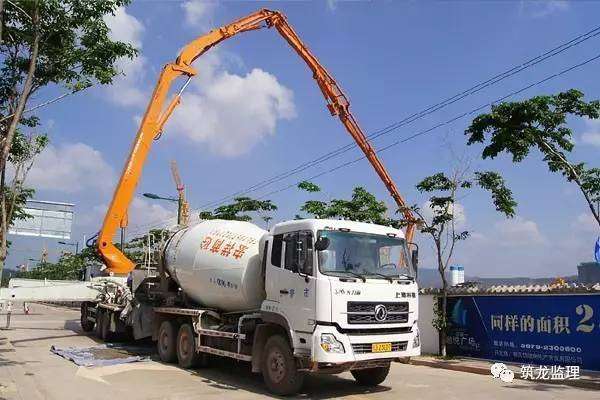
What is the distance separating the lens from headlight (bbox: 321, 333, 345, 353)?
911 centimetres

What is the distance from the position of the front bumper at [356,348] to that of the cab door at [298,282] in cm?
32

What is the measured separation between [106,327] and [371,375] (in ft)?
36.0

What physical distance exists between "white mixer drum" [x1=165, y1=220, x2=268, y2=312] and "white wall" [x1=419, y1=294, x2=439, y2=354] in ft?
21.1

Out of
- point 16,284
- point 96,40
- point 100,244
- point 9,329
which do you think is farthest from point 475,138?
point 9,329

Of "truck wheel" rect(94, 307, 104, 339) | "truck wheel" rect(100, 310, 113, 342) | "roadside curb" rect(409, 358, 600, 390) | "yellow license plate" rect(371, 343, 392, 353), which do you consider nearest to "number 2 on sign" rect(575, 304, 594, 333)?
"roadside curb" rect(409, 358, 600, 390)

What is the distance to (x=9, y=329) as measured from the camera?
75.9 ft

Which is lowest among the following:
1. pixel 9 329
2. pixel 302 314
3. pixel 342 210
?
pixel 9 329

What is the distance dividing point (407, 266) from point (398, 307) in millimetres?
911

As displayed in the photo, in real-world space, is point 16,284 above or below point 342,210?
below

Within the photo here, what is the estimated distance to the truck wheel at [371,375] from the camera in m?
10.9

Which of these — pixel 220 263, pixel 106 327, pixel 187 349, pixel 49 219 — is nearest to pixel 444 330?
pixel 220 263

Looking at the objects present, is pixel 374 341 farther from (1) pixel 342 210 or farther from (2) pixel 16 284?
(2) pixel 16 284

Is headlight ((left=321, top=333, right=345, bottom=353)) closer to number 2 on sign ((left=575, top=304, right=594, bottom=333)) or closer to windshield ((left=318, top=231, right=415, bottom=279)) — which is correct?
windshield ((left=318, top=231, right=415, bottom=279))

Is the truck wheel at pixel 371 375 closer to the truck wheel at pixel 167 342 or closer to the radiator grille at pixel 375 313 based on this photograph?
the radiator grille at pixel 375 313
